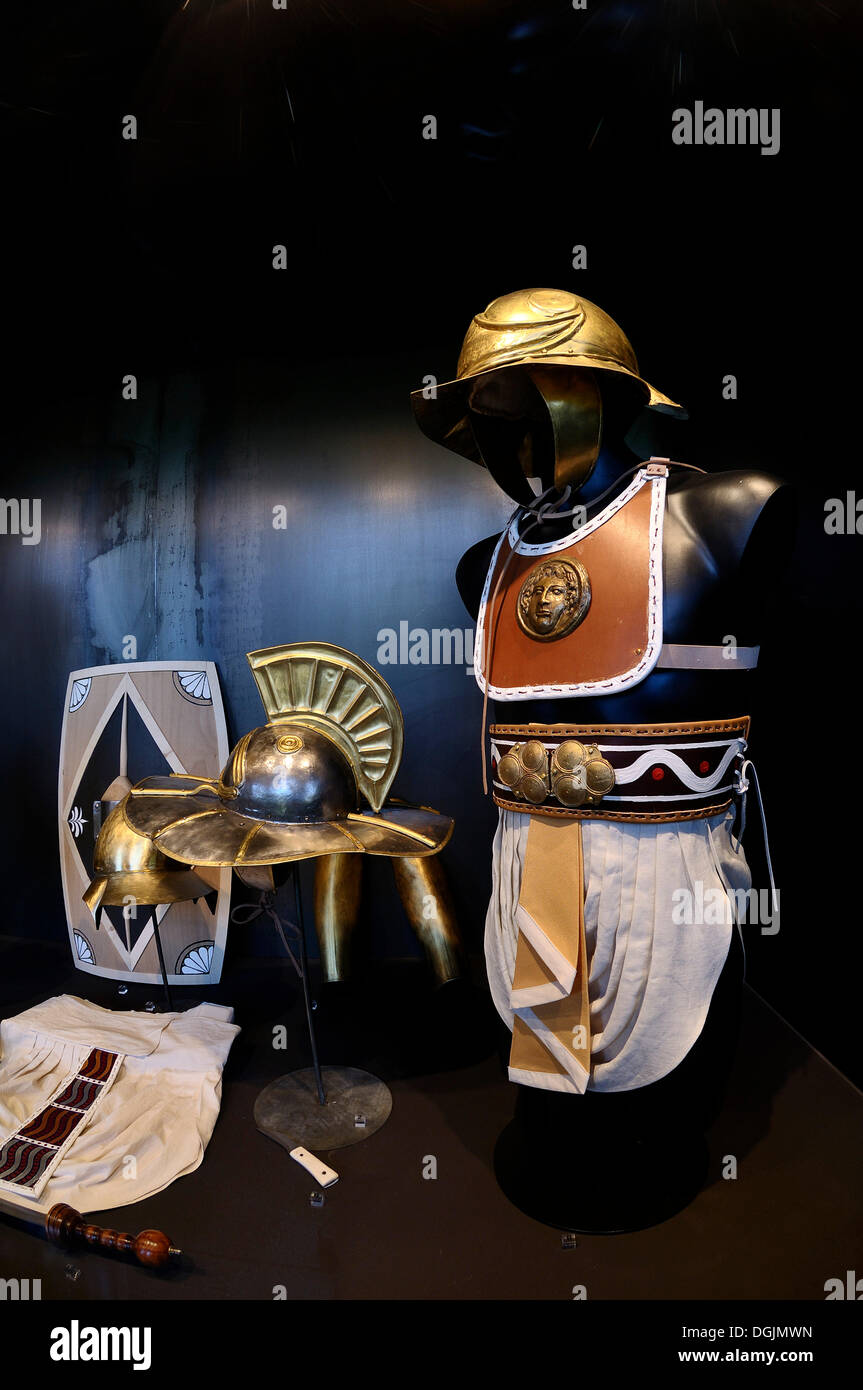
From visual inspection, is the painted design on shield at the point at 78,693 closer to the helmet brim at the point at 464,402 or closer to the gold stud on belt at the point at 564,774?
the helmet brim at the point at 464,402

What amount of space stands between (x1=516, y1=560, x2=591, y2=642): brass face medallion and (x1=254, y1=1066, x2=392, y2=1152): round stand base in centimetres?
139

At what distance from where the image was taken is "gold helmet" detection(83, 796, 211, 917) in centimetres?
214

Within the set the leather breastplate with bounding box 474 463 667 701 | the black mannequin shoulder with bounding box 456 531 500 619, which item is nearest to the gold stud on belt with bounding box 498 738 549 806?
the leather breastplate with bounding box 474 463 667 701

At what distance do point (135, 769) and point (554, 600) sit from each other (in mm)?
2139

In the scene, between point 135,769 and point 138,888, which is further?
point 135,769

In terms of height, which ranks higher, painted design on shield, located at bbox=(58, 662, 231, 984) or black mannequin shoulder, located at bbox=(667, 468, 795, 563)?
black mannequin shoulder, located at bbox=(667, 468, 795, 563)

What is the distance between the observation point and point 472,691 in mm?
2947

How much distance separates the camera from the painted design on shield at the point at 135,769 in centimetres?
282

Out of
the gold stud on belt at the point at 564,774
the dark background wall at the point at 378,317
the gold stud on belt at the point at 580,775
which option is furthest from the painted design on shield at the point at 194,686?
the gold stud on belt at the point at 580,775

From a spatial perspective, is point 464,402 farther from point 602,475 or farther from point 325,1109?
point 325,1109

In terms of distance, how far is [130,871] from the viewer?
2.17 metres

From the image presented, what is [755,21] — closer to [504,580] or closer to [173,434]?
[504,580]

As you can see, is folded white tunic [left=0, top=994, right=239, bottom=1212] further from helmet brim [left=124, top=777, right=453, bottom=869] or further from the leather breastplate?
the leather breastplate

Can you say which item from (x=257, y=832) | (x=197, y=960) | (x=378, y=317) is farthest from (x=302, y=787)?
(x=378, y=317)
